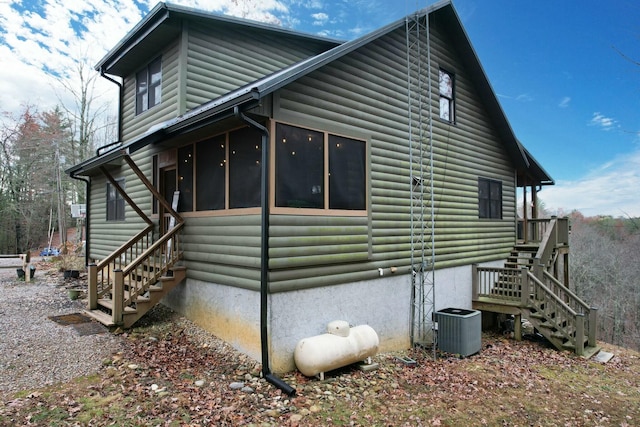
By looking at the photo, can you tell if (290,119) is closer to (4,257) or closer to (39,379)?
(39,379)

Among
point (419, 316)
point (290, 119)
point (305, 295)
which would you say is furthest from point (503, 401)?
point (290, 119)

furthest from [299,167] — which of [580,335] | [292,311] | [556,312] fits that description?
[580,335]

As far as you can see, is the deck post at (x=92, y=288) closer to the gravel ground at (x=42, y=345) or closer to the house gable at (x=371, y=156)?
the gravel ground at (x=42, y=345)

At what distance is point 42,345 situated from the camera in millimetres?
5914

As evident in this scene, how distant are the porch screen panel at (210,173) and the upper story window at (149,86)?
9.85 ft

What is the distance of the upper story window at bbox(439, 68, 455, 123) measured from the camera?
10.3 meters

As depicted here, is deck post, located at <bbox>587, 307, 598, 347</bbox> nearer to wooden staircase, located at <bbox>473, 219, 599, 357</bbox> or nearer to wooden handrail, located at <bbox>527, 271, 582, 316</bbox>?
wooden staircase, located at <bbox>473, 219, 599, 357</bbox>

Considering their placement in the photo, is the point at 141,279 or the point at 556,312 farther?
the point at 556,312

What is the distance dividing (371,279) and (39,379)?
17.8ft

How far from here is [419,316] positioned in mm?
8688

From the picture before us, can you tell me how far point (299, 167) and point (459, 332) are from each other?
524 cm

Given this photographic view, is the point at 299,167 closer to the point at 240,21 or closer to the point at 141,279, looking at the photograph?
the point at 141,279

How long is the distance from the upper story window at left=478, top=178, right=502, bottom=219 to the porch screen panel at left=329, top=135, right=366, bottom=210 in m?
5.72

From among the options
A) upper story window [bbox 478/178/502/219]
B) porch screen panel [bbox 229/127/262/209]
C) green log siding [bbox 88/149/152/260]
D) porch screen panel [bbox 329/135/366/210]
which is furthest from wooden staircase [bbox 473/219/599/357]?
green log siding [bbox 88/149/152/260]
